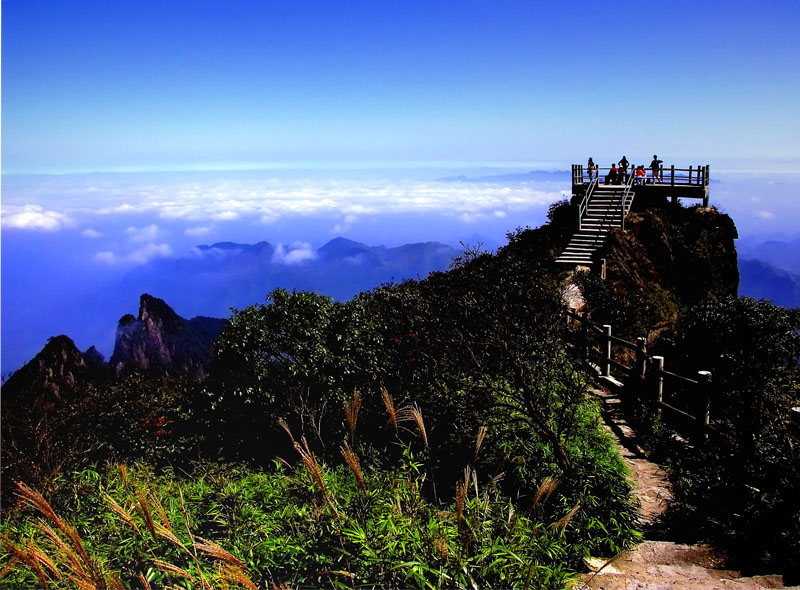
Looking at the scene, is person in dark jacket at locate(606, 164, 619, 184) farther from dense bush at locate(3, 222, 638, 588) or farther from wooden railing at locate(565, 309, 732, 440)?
dense bush at locate(3, 222, 638, 588)

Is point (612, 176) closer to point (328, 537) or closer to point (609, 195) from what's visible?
point (609, 195)

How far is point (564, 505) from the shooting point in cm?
694

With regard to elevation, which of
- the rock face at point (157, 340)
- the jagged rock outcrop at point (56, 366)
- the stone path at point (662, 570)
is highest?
the stone path at point (662, 570)

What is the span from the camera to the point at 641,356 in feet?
39.0

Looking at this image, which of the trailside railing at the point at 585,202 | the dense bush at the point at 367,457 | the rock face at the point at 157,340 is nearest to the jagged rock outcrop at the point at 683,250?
the trailside railing at the point at 585,202

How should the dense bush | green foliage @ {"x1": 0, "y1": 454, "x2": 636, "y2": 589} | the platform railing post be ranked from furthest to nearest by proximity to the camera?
the platform railing post < the dense bush < green foliage @ {"x1": 0, "y1": 454, "x2": 636, "y2": 589}

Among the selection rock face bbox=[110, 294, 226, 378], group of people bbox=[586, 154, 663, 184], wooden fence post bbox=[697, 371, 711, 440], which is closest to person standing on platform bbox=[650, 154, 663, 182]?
group of people bbox=[586, 154, 663, 184]

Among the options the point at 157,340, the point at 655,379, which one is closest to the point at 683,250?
the point at 655,379

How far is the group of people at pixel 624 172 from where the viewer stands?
29.9 metres

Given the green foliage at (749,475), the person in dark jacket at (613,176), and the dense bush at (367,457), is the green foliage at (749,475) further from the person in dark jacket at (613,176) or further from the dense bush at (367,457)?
the person in dark jacket at (613,176)

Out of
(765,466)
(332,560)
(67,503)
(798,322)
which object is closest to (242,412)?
(67,503)

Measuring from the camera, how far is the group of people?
29.9 metres

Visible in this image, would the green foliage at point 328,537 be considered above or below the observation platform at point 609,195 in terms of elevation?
below

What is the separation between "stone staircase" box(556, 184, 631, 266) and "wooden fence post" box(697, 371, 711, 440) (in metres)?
14.8
